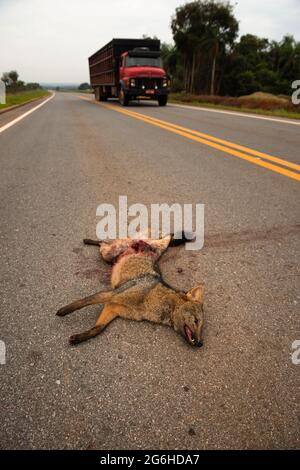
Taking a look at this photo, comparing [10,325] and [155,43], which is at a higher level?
[155,43]

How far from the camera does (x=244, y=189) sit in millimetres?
3961

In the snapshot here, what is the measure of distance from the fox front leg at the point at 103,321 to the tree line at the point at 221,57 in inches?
1575

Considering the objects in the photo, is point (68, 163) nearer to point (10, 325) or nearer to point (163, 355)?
point (10, 325)

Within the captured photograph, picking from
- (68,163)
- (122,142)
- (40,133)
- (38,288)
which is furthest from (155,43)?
(38,288)

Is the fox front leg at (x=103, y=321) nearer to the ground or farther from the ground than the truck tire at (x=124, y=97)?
nearer to the ground

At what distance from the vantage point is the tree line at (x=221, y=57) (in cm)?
3934

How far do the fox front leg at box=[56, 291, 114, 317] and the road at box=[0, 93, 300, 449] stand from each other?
0.06m

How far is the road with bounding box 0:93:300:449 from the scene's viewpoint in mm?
1302

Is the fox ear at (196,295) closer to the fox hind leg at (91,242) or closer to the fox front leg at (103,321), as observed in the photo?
the fox front leg at (103,321)

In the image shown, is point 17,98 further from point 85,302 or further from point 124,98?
point 85,302

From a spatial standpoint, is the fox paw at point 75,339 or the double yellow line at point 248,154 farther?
the double yellow line at point 248,154

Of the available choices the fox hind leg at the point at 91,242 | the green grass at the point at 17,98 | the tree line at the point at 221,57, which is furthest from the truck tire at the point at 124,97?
the tree line at the point at 221,57

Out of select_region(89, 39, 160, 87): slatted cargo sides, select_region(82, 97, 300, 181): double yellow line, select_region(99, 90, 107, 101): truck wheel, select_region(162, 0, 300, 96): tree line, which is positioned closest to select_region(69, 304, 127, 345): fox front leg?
select_region(82, 97, 300, 181): double yellow line

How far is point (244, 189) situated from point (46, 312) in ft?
9.54
